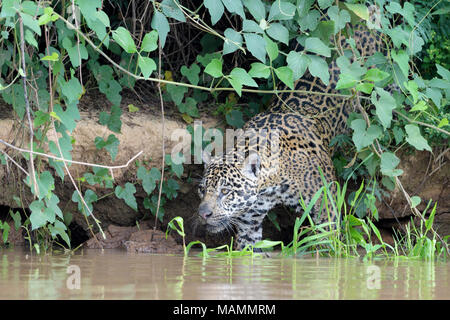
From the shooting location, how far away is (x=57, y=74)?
162 inches

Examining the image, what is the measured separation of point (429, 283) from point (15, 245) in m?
3.64

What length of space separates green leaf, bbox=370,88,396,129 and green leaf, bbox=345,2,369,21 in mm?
464

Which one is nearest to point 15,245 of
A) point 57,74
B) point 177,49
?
point 57,74

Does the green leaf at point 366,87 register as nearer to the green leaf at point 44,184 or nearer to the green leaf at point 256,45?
the green leaf at point 256,45

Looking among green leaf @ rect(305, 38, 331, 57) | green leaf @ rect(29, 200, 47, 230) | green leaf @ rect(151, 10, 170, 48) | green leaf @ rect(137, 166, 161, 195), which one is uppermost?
green leaf @ rect(151, 10, 170, 48)

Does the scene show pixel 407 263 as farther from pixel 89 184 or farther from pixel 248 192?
pixel 89 184

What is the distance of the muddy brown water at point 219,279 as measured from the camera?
2242mm

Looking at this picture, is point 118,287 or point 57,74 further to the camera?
point 57,74

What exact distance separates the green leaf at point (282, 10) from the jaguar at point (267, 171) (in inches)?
29.1

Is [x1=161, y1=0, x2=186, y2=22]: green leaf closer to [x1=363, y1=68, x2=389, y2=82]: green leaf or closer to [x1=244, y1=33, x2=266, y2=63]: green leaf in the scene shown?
[x1=244, y1=33, x2=266, y2=63]: green leaf

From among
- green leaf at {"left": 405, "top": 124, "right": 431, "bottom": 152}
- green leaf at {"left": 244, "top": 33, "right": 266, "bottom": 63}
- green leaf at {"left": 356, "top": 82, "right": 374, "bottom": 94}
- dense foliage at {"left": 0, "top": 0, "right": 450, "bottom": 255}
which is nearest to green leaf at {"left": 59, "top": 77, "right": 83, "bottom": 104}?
dense foliage at {"left": 0, "top": 0, "right": 450, "bottom": 255}

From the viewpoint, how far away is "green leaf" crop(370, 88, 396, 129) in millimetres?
4129

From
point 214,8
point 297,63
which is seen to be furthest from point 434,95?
point 214,8

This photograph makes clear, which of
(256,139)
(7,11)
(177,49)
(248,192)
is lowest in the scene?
(248,192)
